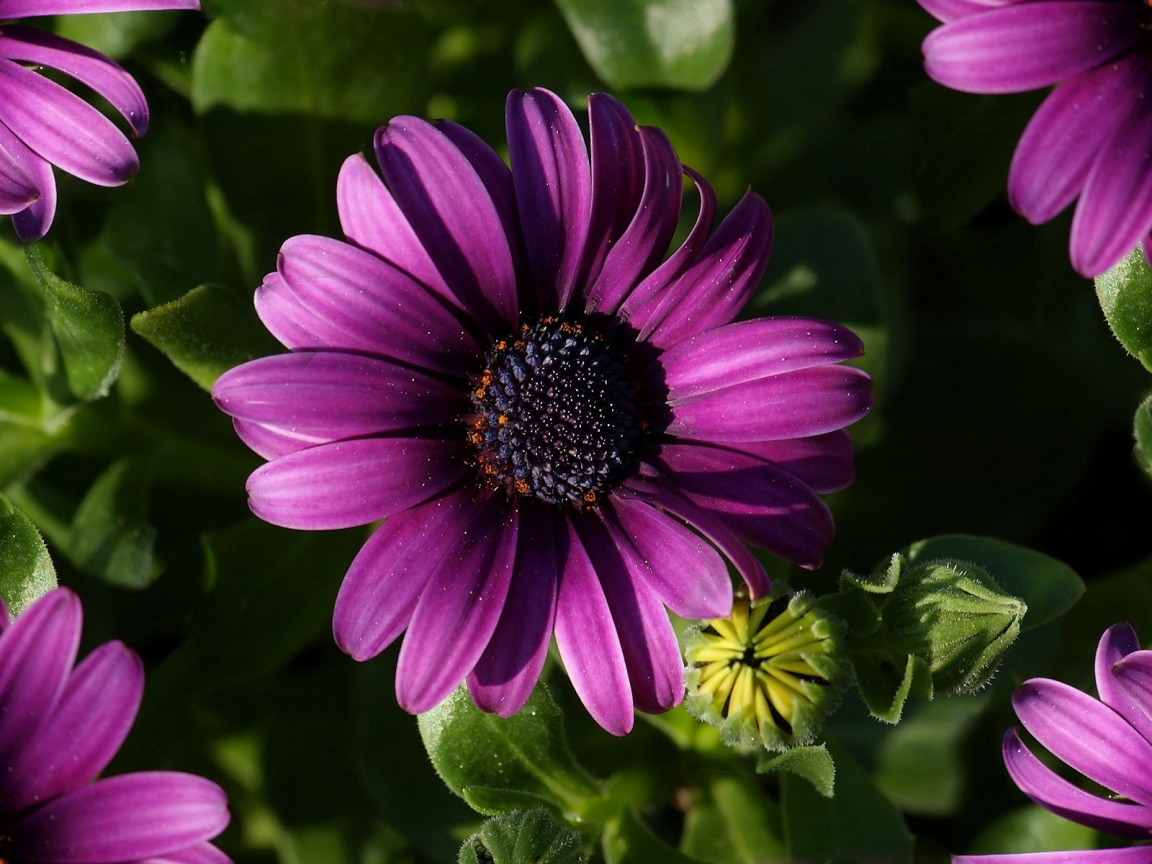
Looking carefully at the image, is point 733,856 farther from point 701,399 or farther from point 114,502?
point 114,502

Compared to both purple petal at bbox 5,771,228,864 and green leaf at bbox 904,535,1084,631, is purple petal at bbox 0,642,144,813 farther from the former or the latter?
green leaf at bbox 904,535,1084,631

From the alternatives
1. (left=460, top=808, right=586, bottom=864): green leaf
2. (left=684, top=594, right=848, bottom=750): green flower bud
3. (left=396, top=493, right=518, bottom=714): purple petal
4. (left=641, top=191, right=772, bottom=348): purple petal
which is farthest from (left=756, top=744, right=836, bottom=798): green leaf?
(left=641, top=191, right=772, bottom=348): purple petal

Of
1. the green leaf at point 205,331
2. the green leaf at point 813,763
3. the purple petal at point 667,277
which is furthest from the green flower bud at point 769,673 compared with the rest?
the green leaf at point 205,331

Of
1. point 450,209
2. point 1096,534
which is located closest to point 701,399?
point 450,209

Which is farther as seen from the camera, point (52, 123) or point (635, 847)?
point (635, 847)

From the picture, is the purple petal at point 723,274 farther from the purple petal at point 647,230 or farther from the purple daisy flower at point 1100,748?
the purple daisy flower at point 1100,748

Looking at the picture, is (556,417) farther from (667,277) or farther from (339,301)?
(339,301)

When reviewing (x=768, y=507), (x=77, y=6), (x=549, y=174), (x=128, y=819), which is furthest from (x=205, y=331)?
(x=768, y=507)
